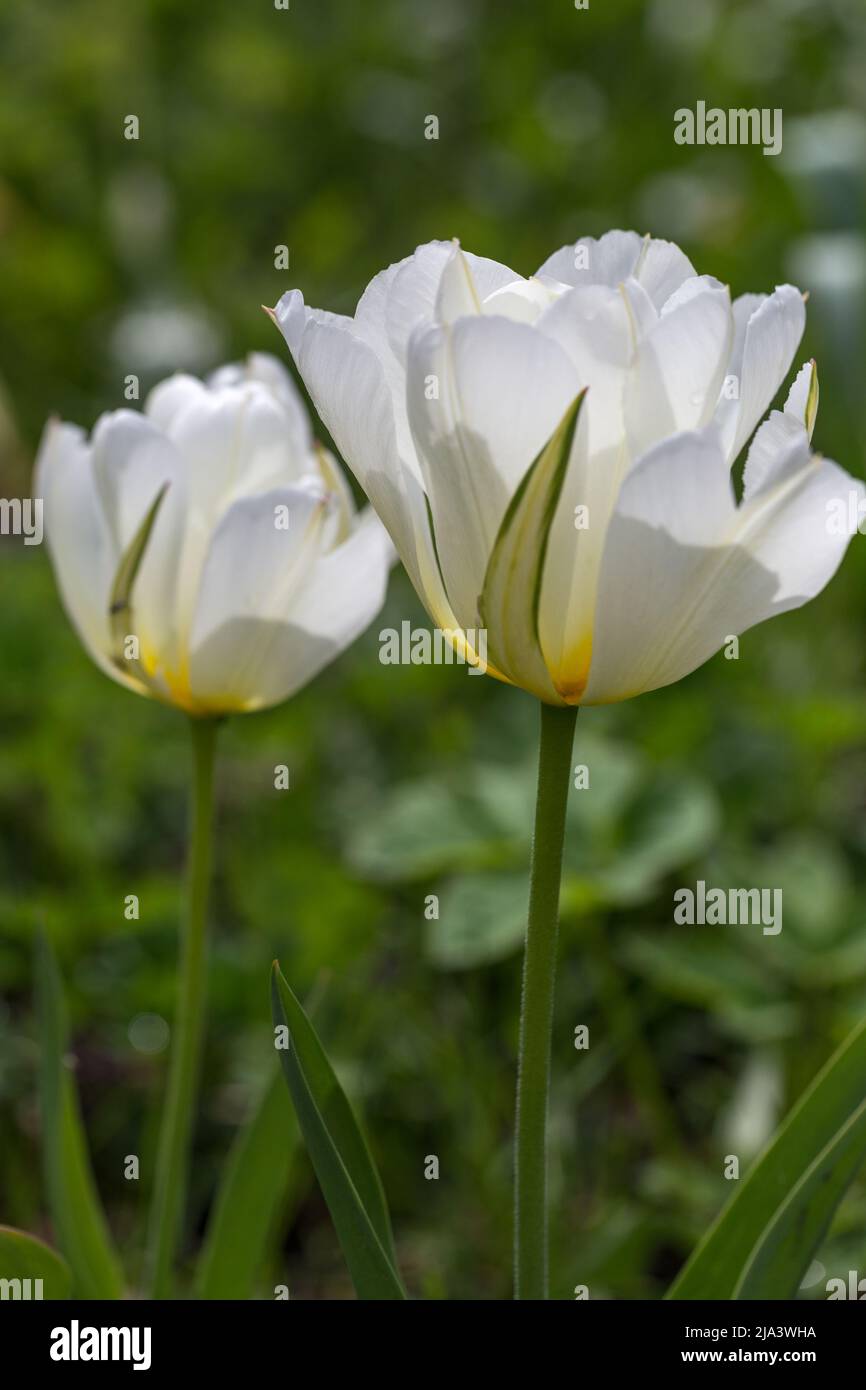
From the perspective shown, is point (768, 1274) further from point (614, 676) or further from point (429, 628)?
point (429, 628)

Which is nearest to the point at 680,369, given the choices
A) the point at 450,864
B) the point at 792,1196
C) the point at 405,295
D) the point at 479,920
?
the point at 405,295

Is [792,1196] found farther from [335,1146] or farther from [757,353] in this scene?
[757,353]

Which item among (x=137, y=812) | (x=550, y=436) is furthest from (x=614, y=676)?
(x=137, y=812)

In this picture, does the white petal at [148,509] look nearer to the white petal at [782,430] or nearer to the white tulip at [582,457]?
the white tulip at [582,457]

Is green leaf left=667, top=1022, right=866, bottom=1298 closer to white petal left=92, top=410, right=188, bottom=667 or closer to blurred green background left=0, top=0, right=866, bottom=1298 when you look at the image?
blurred green background left=0, top=0, right=866, bottom=1298

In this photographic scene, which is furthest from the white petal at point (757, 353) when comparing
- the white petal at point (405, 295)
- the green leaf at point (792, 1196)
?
the green leaf at point (792, 1196)
